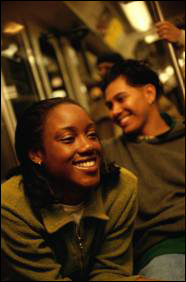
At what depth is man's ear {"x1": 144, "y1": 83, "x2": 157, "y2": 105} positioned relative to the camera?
2.17 m

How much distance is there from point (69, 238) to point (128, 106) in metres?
0.94

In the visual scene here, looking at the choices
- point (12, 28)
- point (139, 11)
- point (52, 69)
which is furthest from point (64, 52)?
point (139, 11)

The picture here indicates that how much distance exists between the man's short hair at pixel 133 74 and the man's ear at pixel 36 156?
2.86ft

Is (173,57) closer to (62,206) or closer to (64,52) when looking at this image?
(62,206)

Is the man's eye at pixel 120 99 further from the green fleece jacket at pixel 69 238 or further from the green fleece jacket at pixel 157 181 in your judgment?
the green fleece jacket at pixel 69 238

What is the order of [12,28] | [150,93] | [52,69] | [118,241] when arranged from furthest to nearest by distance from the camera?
[52,69] < [12,28] < [150,93] < [118,241]

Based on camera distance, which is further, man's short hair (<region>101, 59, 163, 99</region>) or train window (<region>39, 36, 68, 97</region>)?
train window (<region>39, 36, 68, 97</region>)

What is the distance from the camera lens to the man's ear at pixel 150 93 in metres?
2.17

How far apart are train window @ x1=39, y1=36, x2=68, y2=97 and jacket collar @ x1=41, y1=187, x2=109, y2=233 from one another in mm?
2563

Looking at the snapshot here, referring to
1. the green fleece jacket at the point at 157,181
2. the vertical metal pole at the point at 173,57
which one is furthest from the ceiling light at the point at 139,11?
the green fleece jacket at the point at 157,181

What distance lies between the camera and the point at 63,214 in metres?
1.47

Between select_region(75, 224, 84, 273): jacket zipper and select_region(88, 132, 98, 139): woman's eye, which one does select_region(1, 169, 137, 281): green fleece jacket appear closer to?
select_region(75, 224, 84, 273): jacket zipper

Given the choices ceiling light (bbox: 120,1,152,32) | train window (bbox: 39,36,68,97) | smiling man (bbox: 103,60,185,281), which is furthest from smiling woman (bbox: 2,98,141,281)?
train window (bbox: 39,36,68,97)

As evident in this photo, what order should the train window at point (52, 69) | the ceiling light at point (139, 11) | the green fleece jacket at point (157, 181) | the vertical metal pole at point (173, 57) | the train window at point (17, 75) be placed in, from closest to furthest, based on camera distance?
the vertical metal pole at point (173, 57) → the green fleece jacket at point (157, 181) → the ceiling light at point (139, 11) → the train window at point (17, 75) → the train window at point (52, 69)
